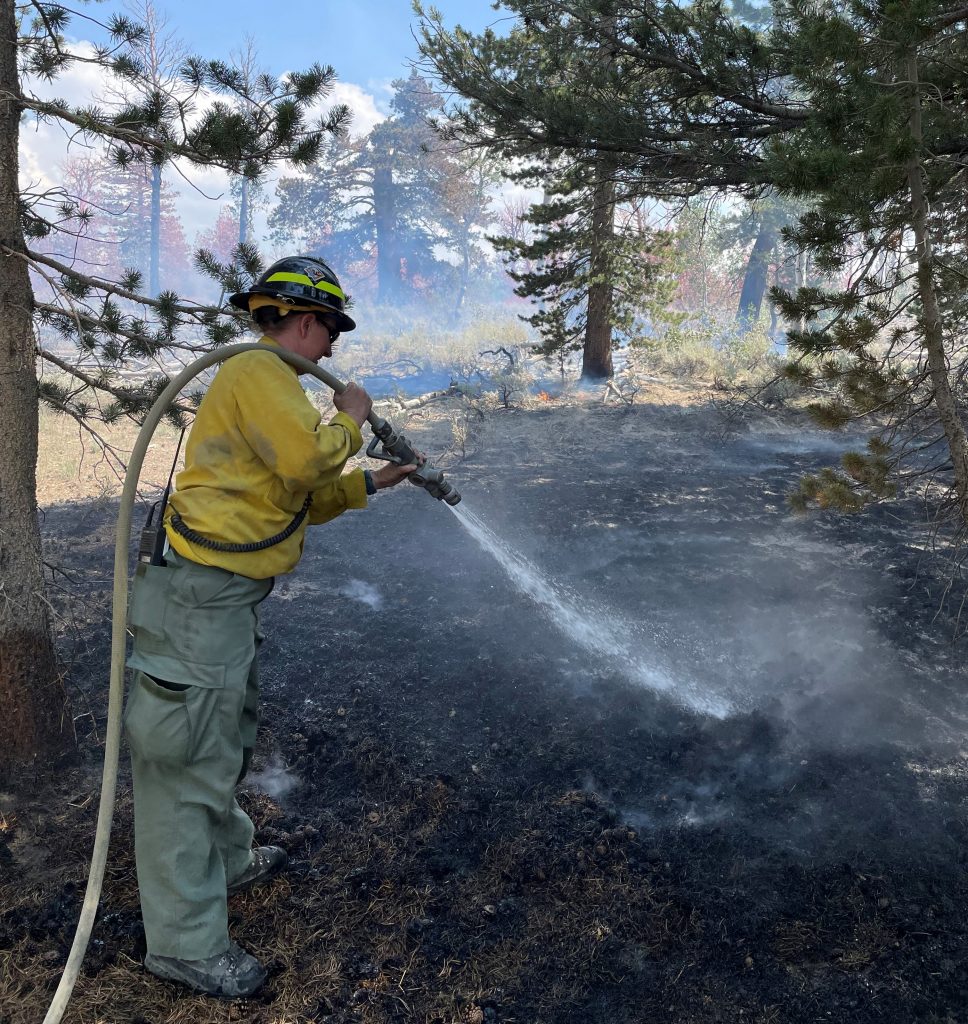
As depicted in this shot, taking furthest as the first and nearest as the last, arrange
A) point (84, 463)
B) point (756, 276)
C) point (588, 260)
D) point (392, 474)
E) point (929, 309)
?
1. point (756, 276)
2. point (588, 260)
3. point (84, 463)
4. point (929, 309)
5. point (392, 474)

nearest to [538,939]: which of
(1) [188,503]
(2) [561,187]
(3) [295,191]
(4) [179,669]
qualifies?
(4) [179,669]

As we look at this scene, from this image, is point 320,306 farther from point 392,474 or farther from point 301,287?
point 392,474

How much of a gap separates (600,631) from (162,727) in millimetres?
3308

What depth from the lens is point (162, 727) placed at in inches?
82.5

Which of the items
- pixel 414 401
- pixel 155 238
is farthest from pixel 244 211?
pixel 414 401

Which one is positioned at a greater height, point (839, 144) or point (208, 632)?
point (839, 144)

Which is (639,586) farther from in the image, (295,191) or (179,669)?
(295,191)

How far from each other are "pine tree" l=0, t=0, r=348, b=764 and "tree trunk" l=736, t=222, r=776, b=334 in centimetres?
3043

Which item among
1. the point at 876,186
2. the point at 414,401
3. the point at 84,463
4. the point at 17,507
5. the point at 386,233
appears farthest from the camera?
the point at 386,233

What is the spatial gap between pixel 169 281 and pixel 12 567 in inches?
2300

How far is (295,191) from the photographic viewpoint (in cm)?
3984

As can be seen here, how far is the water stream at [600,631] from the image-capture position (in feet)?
13.5

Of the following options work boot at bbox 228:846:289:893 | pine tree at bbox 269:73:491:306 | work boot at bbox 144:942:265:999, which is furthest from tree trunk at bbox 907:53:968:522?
pine tree at bbox 269:73:491:306

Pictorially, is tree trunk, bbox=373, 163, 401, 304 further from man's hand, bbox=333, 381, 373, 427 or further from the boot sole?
the boot sole
